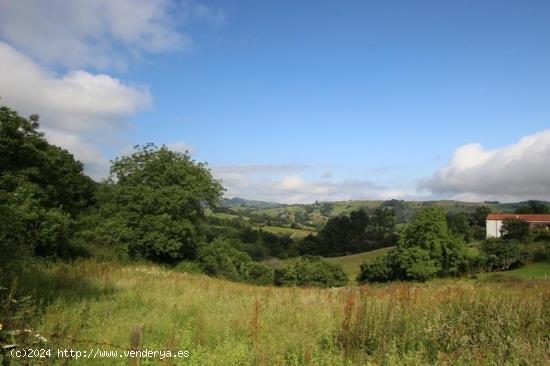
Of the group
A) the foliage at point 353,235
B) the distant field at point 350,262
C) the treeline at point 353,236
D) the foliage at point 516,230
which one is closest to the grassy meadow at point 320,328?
the distant field at point 350,262

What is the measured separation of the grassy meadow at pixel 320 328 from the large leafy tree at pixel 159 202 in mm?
27224

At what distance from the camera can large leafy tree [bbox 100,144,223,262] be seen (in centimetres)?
3672

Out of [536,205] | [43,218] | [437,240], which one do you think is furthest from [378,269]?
[536,205]

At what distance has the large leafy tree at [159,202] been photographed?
1446 inches

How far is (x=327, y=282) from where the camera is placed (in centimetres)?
6838

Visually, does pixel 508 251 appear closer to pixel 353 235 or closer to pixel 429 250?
pixel 429 250

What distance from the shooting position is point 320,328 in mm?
7309

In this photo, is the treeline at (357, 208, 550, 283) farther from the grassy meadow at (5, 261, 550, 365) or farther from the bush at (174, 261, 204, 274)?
the grassy meadow at (5, 261, 550, 365)

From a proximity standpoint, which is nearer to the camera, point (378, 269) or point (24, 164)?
point (24, 164)

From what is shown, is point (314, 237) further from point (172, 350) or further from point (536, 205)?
point (172, 350)

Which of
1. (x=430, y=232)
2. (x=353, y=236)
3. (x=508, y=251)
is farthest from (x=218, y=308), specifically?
(x=353, y=236)

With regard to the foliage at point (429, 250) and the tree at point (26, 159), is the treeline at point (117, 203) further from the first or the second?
the foliage at point (429, 250)

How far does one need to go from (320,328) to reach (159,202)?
1284 inches

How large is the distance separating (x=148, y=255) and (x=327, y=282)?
126 ft
